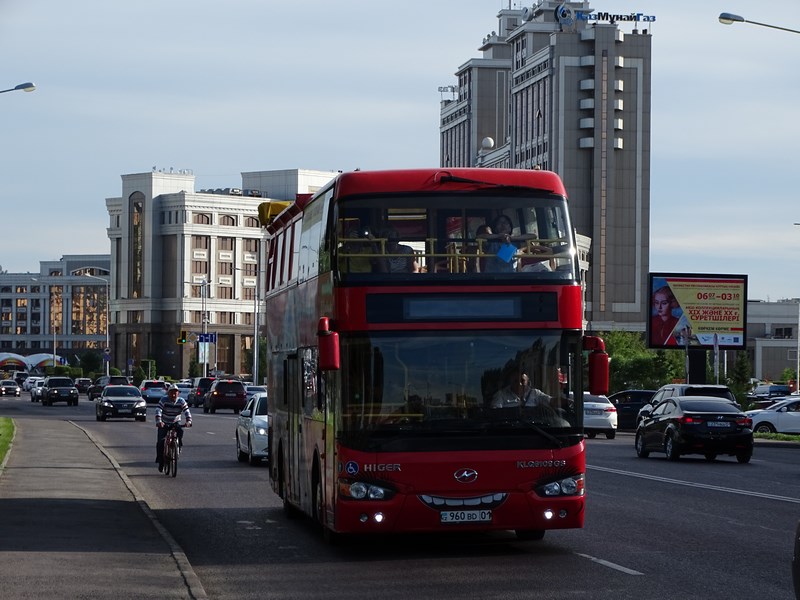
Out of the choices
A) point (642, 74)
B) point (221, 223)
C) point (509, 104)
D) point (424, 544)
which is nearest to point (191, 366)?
point (221, 223)

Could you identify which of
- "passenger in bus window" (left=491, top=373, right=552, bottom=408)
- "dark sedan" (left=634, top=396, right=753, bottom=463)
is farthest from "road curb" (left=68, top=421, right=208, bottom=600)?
"dark sedan" (left=634, top=396, right=753, bottom=463)

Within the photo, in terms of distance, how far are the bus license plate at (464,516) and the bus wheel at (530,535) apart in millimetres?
2028

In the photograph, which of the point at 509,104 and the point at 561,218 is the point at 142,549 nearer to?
the point at 561,218

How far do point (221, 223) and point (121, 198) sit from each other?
42.6ft

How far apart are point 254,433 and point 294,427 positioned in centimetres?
1388

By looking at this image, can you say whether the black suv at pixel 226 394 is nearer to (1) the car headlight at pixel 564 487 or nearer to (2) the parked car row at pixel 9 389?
(2) the parked car row at pixel 9 389

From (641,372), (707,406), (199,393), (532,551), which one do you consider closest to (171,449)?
(707,406)

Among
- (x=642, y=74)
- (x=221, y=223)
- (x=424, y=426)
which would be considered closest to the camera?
(x=424, y=426)

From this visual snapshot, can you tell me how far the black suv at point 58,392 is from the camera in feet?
294

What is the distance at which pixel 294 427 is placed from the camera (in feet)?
56.7

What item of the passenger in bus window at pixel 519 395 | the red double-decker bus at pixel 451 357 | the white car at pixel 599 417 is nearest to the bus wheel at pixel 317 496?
the red double-decker bus at pixel 451 357

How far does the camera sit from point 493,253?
14031 millimetres

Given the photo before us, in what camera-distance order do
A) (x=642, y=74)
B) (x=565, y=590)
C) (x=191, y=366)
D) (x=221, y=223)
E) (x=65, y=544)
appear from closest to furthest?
(x=565, y=590), (x=65, y=544), (x=642, y=74), (x=191, y=366), (x=221, y=223)

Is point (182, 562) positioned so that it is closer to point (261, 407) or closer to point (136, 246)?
point (261, 407)
